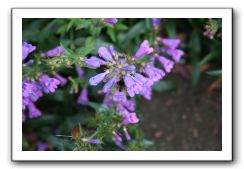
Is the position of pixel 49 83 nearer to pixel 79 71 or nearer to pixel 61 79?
pixel 61 79

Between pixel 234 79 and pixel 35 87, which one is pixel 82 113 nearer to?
pixel 35 87

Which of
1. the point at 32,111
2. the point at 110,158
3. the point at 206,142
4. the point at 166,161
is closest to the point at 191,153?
the point at 166,161

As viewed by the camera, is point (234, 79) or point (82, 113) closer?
point (234, 79)

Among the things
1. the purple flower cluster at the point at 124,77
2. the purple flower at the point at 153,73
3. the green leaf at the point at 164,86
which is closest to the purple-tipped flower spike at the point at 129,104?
the purple flower cluster at the point at 124,77

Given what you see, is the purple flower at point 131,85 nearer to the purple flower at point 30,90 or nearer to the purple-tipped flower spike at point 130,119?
the purple-tipped flower spike at point 130,119

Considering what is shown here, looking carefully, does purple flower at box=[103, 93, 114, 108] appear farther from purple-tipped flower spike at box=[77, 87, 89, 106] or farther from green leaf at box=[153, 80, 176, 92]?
green leaf at box=[153, 80, 176, 92]

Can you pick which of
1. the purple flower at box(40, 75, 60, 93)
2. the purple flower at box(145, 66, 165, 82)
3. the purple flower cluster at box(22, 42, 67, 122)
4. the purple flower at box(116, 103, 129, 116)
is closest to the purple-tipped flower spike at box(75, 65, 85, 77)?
the purple flower cluster at box(22, 42, 67, 122)

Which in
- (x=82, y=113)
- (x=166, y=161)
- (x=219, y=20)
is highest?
(x=219, y=20)

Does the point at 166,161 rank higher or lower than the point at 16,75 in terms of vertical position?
lower
